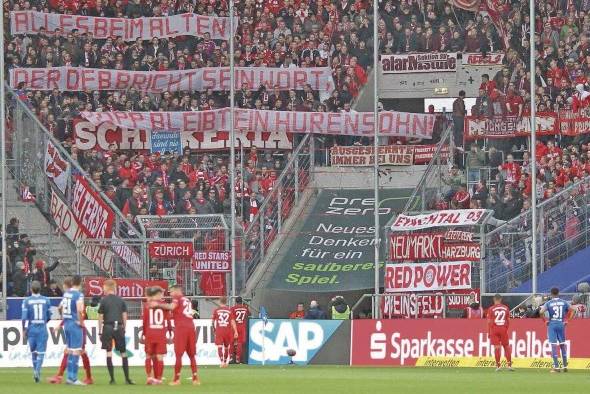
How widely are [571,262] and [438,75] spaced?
10.8m

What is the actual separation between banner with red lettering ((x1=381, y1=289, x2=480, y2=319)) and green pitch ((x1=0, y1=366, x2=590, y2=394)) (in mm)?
3964

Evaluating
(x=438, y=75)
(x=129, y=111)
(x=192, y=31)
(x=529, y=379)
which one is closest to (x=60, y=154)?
(x=129, y=111)

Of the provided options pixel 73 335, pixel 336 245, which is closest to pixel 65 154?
pixel 336 245

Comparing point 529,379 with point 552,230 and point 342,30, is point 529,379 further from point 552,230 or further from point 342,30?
point 342,30

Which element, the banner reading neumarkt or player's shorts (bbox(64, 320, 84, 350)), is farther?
the banner reading neumarkt

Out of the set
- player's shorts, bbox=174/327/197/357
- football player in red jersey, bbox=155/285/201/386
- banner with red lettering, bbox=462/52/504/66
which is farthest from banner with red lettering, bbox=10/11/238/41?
player's shorts, bbox=174/327/197/357

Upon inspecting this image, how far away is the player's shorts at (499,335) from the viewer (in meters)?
38.4

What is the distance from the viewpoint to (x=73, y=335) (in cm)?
3238

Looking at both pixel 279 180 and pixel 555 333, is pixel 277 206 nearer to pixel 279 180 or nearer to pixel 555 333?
pixel 279 180

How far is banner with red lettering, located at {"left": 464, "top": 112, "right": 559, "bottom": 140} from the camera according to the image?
49406mm

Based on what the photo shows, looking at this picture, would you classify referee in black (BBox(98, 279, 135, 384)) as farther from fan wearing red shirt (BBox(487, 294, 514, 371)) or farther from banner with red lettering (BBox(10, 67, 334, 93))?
banner with red lettering (BBox(10, 67, 334, 93))

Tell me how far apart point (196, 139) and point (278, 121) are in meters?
2.70

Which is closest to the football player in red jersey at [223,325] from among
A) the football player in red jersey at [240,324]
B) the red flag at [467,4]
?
the football player in red jersey at [240,324]

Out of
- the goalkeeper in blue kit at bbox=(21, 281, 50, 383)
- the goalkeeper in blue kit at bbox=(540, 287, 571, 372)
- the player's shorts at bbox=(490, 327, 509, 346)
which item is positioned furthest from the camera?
the player's shorts at bbox=(490, 327, 509, 346)
